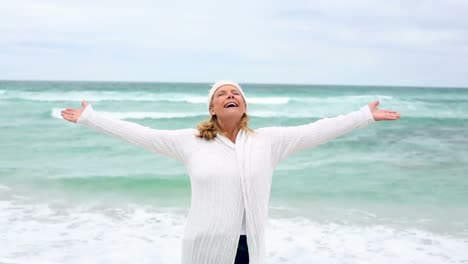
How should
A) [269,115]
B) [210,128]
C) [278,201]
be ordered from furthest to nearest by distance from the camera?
[269,115] < [278,201] < [210,128]

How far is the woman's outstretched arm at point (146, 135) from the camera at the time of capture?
2.70m

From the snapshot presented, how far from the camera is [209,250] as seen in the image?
2.57 metres

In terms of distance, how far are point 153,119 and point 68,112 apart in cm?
2164

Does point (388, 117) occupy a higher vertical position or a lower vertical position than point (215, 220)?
higher

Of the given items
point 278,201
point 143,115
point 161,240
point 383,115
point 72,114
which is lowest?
point 161,240

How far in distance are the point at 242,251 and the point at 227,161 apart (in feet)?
1.47

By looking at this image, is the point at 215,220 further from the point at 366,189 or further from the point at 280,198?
the point at 366,189

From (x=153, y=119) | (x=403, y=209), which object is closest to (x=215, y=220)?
(x=403, y=209)

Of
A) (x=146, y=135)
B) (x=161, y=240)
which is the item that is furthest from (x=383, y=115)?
(x=161, y=240)

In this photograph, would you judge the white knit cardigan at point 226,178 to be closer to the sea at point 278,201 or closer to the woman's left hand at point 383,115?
the woman's left hand at point 383,115

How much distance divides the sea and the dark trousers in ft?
8.67

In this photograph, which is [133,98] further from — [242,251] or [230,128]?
[242,251]

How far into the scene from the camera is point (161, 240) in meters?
6.48

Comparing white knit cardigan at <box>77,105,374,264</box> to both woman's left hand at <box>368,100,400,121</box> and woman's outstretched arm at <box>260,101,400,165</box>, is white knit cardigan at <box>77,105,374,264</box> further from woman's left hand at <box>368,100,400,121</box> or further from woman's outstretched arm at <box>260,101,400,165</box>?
woman's left hand at <box>368,100,400,121</box>
